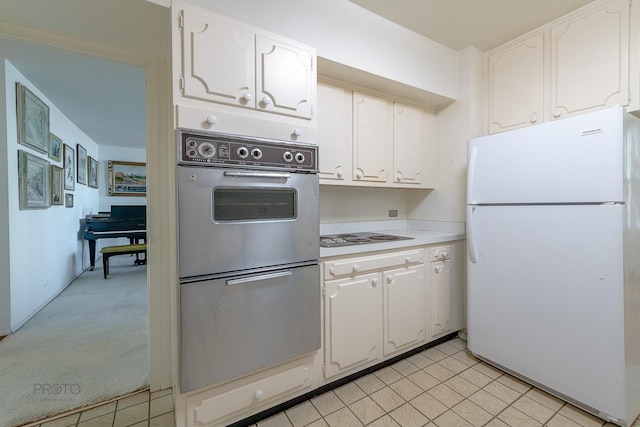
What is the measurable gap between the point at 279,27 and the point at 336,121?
0.67 metres

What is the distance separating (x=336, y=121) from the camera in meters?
1.97

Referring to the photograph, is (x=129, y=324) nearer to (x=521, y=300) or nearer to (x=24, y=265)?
(x=24, y=265)

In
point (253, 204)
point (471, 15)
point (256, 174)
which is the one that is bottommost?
point (253, 204)

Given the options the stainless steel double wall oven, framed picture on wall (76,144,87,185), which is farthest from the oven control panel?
framed picture on wall (76,144,87,185)

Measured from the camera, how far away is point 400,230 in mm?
2682

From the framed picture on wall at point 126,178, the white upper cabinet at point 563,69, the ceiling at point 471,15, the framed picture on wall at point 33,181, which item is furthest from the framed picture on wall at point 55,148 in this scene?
the white upper cabinet at point 563,69

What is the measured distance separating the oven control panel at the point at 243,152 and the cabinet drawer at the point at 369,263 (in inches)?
22.5

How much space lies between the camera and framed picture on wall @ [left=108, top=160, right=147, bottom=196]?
5.83 m

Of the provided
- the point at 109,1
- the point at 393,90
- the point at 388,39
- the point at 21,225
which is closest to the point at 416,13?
the point at 388,39

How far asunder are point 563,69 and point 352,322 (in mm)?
2220

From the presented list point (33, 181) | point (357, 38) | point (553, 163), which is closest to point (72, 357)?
point (33, 181)

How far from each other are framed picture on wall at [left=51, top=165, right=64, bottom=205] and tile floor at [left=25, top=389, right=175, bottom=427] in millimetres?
2841

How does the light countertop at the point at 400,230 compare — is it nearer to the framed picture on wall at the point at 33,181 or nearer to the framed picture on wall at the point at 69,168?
the framed picture on wall at the point at 33,181

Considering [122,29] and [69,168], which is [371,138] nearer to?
[122,29]
